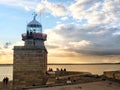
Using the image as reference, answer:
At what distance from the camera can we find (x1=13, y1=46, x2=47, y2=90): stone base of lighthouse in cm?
3322

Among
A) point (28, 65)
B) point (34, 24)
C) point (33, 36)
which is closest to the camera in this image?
point (28, 65)

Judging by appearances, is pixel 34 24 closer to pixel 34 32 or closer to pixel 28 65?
pixel 34 32

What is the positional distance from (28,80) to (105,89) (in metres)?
10.1

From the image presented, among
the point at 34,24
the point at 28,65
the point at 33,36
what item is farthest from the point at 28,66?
the point at 34,24

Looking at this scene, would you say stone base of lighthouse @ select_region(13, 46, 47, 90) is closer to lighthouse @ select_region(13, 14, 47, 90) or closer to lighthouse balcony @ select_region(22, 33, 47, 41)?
lighthouse @ select_region(13, 14, 47, 90)

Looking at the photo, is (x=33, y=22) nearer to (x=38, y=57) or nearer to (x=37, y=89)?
(x=38, y=57)

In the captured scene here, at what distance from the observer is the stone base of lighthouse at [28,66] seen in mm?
33219

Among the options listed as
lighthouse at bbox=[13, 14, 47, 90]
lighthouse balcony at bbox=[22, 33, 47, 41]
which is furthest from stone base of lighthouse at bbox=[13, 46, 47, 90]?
lighthouse balcony at bbox=[22, 33, 47, 41]

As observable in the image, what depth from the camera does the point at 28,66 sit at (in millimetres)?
33281

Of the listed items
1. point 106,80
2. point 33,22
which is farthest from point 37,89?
point 33,22

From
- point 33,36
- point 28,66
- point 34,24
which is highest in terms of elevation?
point 34,24

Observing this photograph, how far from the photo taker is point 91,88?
81.1 ft

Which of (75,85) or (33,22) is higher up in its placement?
(33,22)

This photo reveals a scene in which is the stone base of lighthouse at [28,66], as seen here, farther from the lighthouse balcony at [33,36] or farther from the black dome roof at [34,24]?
the black dome roof at [34,24]
